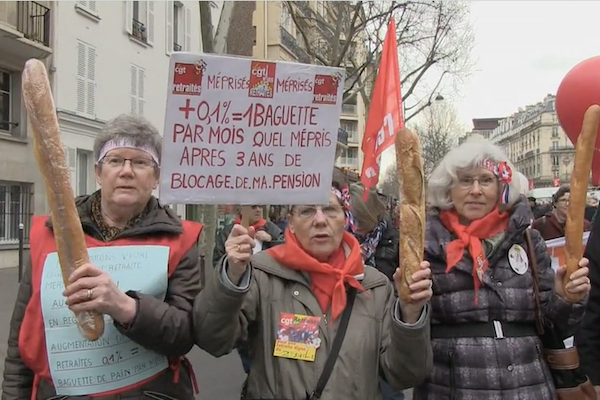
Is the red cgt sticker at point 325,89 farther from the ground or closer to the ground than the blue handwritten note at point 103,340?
farther from the ground

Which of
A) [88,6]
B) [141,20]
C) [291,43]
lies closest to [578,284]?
[88,6]

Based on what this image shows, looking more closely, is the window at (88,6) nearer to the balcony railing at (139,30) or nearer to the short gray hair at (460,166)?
the balcony railing at (139,30)

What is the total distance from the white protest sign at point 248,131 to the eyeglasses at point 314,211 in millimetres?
219

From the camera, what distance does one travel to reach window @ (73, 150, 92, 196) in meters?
16.2

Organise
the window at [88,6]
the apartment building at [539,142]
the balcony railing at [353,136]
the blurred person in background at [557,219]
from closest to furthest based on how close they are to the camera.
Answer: the blurred person in background at [557,219] → the window at [88,6] → the balcony railing at [353,136] → the apartment building at [539,142]

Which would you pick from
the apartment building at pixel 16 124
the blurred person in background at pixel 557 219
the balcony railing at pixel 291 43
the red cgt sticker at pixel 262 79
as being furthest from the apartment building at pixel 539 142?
the red cgt sticker at pixel 262 79

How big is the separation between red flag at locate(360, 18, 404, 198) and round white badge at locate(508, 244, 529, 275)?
177 centimetres

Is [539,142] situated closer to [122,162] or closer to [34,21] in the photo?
[34,21]

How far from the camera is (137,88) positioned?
18703 millimetres

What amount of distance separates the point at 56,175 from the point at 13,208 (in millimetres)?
14442

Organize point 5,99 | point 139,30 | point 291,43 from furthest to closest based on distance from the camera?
point 291,43
point 139,30
point 5,99

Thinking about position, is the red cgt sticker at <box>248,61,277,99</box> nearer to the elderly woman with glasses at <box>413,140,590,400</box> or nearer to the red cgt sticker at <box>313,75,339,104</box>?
the red cgt sticker at <box>313,75,339,104</box>

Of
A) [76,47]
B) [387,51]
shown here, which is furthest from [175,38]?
[387,51]

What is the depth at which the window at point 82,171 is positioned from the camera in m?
16.2
